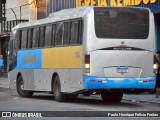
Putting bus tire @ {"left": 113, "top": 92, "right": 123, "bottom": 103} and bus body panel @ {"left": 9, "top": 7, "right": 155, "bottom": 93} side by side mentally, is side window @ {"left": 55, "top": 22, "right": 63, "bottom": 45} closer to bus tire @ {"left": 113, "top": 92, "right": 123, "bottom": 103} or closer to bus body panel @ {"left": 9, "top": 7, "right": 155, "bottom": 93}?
bus body panel @ {"left": 9, "top": 7, "right": 155, "bottom": 93}

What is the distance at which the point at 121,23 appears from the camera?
2067 cm

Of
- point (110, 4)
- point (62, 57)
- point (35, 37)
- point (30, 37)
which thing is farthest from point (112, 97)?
point (110, 4)

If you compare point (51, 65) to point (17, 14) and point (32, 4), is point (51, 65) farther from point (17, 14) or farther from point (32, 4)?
point (17, 14)

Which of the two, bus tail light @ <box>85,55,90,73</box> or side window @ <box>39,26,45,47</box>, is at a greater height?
side window @ <box>39,26,45,47</box>

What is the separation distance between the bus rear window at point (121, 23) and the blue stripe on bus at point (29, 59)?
4658mm

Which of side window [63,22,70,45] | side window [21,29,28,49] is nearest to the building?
side window [21,29,28,49]

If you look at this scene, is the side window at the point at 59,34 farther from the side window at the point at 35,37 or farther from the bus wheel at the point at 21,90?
the bus wheel at the point at 21,90

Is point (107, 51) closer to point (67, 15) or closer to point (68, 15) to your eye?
point (68, 15)

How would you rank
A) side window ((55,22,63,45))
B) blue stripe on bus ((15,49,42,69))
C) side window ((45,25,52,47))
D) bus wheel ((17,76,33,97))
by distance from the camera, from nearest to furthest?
side window ((55,22,63,45)) → side window ((45,25,52,47)) → blue stripe on bus ((15,49,42,69)) → bus wheel ((17,76,33,97))

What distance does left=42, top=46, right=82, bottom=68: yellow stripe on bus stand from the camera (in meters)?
21.1

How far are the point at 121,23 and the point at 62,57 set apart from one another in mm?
2913

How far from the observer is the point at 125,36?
20594 millimetres

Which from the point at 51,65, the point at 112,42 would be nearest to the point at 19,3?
the point at 51,65

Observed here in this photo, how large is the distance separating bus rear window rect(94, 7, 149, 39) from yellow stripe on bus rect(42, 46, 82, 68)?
1.11 m
